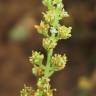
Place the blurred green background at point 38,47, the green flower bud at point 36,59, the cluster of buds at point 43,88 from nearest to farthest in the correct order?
1. the cluster of buds at point 43,88
2. the green flower bud at point 36,59
3. the blurred green background at point 38,47

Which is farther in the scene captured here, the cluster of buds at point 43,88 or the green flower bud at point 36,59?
the green flower bud at point 36,59

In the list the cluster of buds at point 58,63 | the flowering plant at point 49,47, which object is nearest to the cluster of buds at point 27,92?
the flowering plant at point 49,47

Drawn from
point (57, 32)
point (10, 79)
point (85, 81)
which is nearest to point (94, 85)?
point (85, 81)

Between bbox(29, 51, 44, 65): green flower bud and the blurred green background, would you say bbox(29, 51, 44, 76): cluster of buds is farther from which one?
the blurred green background

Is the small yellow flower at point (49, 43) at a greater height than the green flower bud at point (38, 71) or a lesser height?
greater

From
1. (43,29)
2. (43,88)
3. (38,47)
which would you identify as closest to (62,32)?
(43,29)

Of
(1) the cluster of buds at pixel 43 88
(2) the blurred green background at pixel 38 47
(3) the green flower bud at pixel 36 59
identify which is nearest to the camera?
(1) the cluster of buds at pixel 43 88

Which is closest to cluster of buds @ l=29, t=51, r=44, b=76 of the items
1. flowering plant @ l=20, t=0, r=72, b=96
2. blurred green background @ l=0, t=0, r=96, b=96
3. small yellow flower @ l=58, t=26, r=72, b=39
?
flowering plant @ l=20, t=0, r=72, b=96

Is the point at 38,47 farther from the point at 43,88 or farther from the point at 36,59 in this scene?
the point at 43,88

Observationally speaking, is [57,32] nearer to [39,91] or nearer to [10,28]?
[39,91]

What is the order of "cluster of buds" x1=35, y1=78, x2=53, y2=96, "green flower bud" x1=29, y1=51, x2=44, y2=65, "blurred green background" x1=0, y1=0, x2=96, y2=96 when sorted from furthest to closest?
1. "blurred green background" x1=0, y1=0, x2=96, y2=96
2. "green flower bud" x1=29, y1=51, x2=44, y2=65
3. "cluster of buds" x1=35, y1=78, x2=53, y2=96

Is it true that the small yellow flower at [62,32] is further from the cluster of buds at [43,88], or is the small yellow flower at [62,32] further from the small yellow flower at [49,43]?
the cluster of buds at [43,88]
